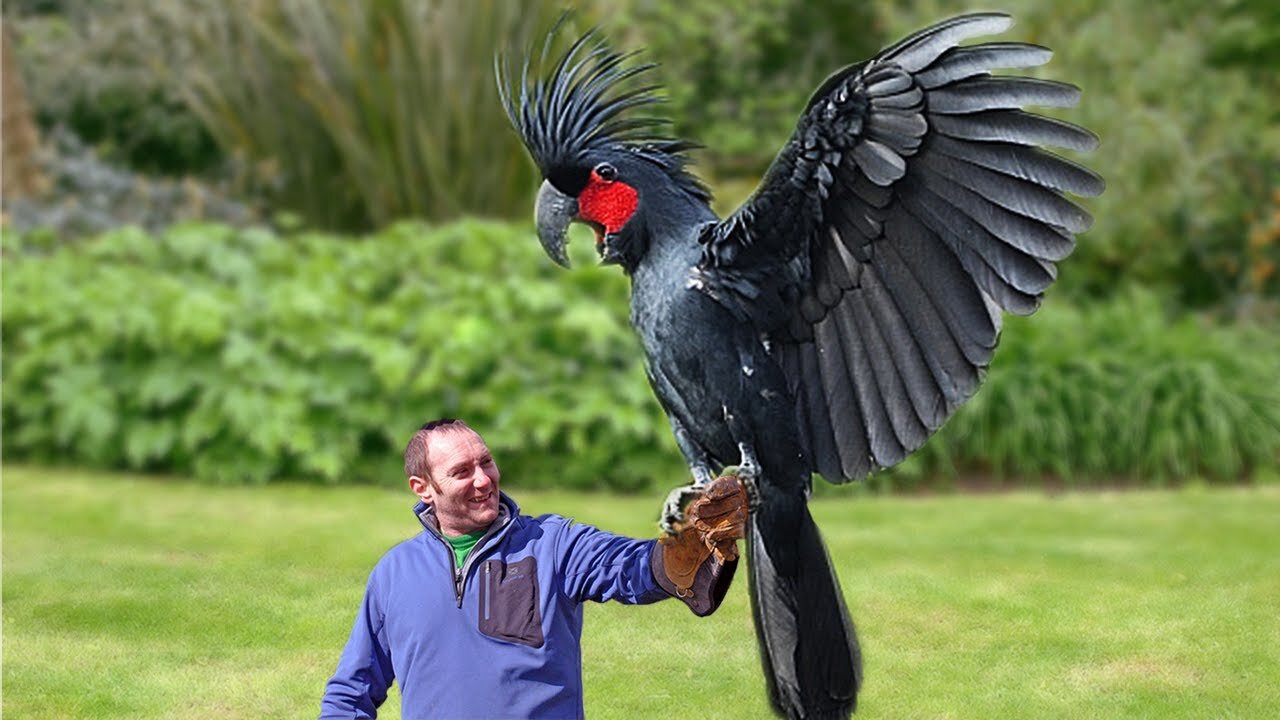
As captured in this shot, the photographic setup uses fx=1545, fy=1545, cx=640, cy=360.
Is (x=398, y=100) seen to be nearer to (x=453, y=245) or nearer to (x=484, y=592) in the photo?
(x=453, y=245)

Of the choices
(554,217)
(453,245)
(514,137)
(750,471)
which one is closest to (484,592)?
(750,471)

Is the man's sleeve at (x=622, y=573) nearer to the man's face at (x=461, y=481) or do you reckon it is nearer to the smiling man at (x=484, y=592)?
the smiling man at (x=484, y=592)

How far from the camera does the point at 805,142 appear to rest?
245 centimetres

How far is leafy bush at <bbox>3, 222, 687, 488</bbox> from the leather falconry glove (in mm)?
3524

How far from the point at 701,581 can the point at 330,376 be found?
4.03m

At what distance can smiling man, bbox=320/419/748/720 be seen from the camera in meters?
2.49

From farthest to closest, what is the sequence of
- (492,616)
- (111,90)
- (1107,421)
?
(111,90), (1107,421), (492,616)

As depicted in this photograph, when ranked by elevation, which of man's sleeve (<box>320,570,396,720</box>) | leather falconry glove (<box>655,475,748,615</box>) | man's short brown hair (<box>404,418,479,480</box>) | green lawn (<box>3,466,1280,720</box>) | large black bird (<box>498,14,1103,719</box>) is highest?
large black bird (<box>498,14,1103,719</box>)

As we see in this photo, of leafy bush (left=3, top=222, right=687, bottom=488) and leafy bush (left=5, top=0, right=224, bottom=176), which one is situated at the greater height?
leafy bush (left=5, top=0, right=224, bottom=176)

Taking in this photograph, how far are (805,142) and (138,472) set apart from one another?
4.70 m

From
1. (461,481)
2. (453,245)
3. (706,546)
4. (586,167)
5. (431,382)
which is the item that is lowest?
(706,546)

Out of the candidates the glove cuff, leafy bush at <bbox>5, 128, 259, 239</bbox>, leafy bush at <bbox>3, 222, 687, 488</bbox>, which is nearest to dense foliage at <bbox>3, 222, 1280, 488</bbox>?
leafy bush at <bbox>3, 222, 687, 488</bbox>

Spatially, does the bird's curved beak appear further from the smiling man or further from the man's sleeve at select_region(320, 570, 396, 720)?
the man's sleeve at select_region(320, 570, 396, 720)

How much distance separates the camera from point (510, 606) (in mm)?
2521
